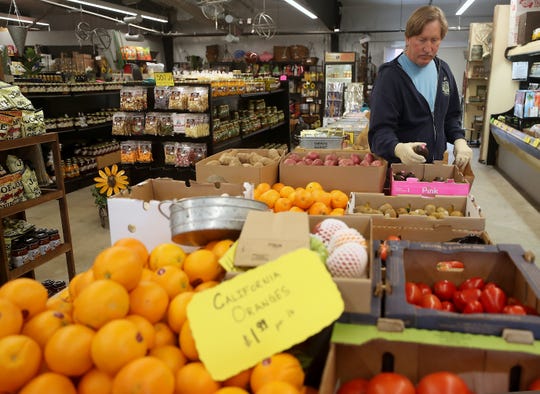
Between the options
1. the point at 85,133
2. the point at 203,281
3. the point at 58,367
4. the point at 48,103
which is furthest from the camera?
the point at 85,133

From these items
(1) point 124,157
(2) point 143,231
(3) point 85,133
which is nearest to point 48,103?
(3) point 85,133

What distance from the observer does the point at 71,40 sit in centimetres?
1529

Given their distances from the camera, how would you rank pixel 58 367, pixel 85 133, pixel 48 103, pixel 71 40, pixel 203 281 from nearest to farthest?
pixel 58 367, pixel 203 281, pixel 48 103, pixel 85 133, pixel 71 40

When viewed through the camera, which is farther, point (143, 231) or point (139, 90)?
point (139, 90)

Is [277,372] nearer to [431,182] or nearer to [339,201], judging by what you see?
[339,201]

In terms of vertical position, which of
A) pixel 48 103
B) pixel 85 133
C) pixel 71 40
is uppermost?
pixel 71 40

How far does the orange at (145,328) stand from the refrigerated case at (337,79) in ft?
35.1

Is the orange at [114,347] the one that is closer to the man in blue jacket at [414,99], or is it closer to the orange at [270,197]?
the orange at [270,197]

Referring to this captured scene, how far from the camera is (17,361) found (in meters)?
0.97

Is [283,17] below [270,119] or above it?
above

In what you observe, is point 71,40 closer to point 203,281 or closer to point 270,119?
point 270,119

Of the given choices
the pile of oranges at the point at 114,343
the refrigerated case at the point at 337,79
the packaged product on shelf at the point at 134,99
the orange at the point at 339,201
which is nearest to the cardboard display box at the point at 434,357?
the pile of oranges at the point at 114,343

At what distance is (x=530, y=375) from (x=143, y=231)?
1.38 metres

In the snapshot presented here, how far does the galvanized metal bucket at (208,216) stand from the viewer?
52.2 inches
